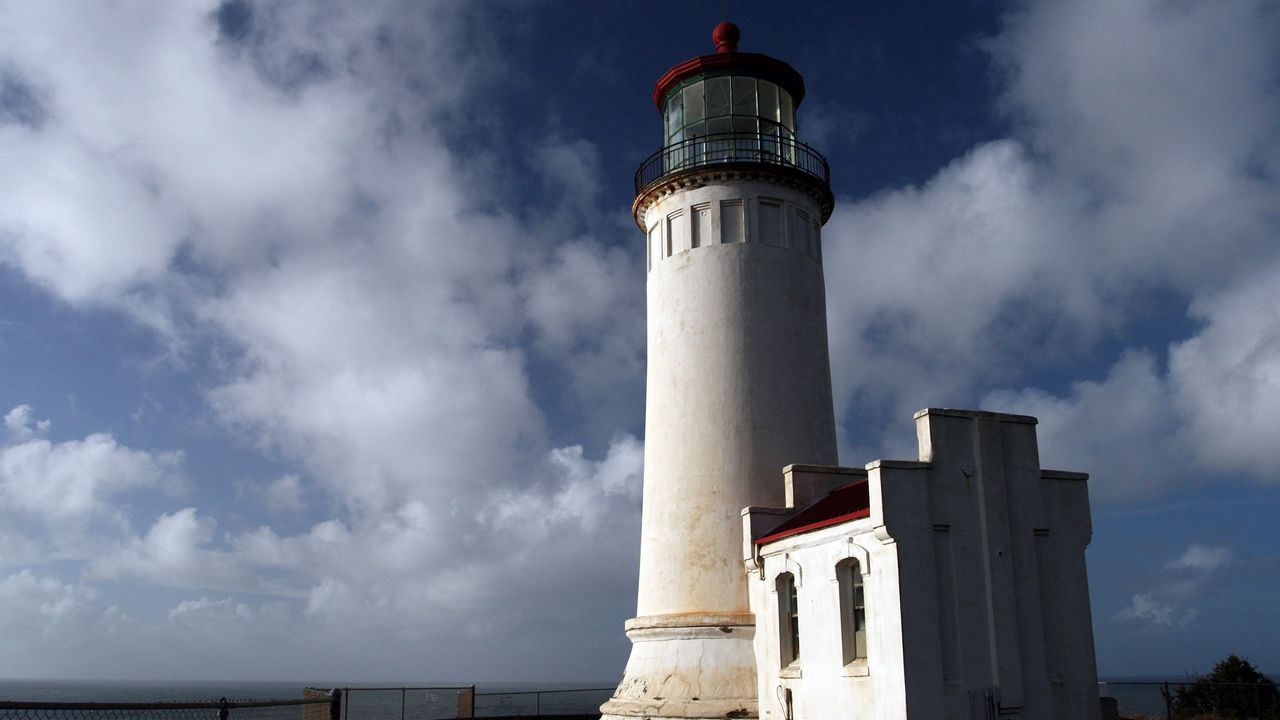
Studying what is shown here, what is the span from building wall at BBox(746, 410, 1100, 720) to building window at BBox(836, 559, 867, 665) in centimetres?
15

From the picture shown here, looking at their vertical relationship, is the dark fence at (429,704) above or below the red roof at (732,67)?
below

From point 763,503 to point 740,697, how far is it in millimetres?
3861

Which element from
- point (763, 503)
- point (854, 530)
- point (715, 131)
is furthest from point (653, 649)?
point (715, 131)

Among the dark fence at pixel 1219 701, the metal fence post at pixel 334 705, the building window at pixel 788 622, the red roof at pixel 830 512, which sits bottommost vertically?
the dark fence at pixel 1219 701

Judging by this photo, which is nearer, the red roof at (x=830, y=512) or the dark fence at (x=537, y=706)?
the red roof at (x=830, y=512)

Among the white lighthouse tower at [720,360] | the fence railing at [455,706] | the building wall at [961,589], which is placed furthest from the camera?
the fence railing at [455,706]

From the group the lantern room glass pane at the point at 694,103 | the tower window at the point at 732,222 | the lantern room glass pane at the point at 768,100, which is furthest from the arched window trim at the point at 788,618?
the lantern room glass pane at the point at 694,103

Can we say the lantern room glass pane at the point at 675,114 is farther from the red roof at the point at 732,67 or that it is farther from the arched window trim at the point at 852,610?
the arched window trim at the point at 852,610

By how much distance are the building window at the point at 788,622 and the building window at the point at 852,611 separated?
159cm

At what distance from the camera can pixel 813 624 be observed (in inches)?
701

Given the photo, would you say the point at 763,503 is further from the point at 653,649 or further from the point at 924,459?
the point at 924,459

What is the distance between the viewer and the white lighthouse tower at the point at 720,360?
20750mm

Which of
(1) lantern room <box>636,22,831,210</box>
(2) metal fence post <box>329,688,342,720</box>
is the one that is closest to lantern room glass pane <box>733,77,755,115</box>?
(1) lantern room <box>636,22,831,210</box>

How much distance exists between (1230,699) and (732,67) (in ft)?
68.8
